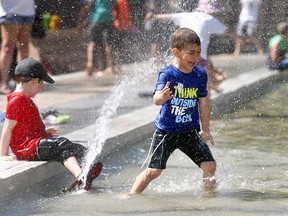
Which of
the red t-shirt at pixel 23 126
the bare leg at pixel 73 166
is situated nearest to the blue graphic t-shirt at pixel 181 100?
the bare leg at pixel 73 166

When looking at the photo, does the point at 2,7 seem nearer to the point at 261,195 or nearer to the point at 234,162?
the point at 234,162

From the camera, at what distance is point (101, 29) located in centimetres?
1529

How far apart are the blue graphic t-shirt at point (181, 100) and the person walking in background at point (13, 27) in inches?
190

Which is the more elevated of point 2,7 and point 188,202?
point 2,7

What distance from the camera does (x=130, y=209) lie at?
20.1ft

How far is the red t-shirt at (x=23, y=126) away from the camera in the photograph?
277 inches

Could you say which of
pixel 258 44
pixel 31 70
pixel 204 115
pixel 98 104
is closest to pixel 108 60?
pixel 98 104

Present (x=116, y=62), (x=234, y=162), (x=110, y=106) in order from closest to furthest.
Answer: (x=234, y=162), (x=110, y=106), (x=116, y=62)

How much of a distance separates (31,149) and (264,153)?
7.91 feet

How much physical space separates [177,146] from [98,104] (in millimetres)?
5200

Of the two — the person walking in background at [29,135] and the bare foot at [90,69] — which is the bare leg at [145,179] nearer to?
the person walking in background at [29,135]

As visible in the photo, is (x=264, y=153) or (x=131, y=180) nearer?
(x=131, y=180)

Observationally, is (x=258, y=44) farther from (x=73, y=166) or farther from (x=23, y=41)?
(x=73, y=166)

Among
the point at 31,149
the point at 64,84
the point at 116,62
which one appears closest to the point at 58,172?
the point at 31,149
